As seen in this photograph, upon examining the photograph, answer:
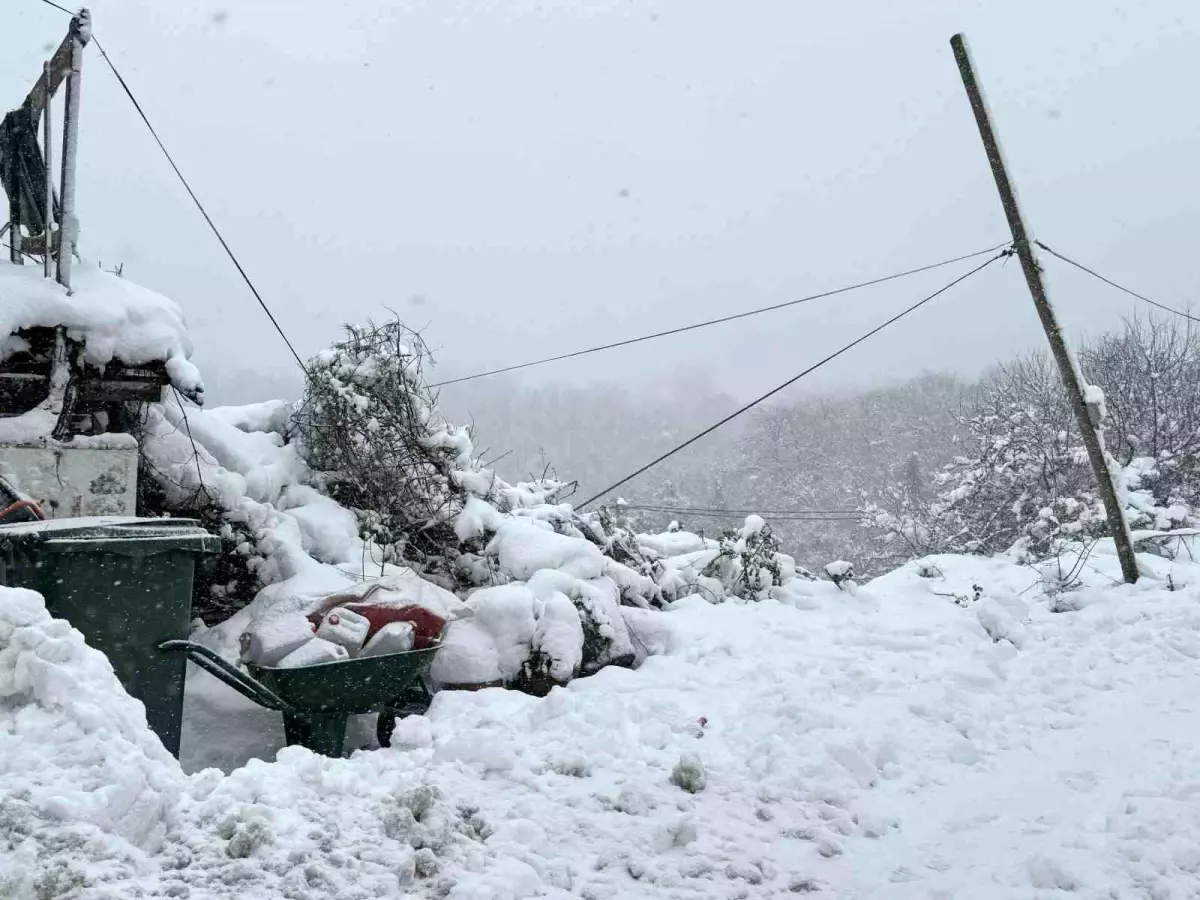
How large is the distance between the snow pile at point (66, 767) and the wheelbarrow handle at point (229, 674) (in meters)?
1.01

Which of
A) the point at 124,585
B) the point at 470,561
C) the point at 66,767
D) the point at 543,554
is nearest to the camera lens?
the point at 66,767

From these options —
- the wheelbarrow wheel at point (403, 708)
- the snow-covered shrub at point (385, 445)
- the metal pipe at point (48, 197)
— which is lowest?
the wheelbarrow wheel at point (403, 708)

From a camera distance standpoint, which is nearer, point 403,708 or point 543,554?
point 403,708

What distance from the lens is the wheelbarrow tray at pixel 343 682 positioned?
4.56 meters

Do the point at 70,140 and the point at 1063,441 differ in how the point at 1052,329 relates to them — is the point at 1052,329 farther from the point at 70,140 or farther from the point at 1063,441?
the point at 1063,441

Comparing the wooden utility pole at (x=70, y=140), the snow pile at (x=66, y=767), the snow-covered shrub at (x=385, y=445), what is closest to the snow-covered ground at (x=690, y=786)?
the snow pile at (x=66, y=767)

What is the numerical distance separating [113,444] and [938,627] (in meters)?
6.88

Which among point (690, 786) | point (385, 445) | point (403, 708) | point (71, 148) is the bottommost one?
point (690, 786)

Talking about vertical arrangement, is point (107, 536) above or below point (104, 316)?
below

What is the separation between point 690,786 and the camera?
4.13m

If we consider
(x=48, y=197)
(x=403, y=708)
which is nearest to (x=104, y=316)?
(x=48, y=197)

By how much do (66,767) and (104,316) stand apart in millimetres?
4473

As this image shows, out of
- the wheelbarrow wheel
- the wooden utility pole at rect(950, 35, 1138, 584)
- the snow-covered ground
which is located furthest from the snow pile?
the wooden utility pole at rect(950, 35, 1138, 584)

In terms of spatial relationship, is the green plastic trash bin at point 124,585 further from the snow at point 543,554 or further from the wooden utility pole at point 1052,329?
the wooden utility pole at point 1052,329
